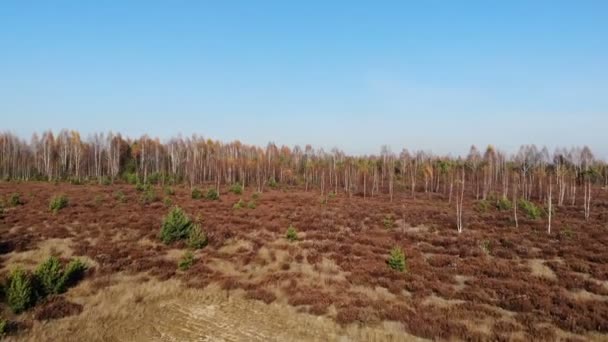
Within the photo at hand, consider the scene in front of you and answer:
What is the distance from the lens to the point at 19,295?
10328 millimetres

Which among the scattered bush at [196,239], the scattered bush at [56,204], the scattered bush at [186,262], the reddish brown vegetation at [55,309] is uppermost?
the scattered bush at [56,204]

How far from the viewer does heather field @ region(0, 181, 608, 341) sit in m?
10.0

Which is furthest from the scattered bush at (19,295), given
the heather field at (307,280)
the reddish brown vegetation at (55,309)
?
the reddish brown vegetation at (55,309)

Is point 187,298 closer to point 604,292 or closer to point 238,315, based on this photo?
point 238,315

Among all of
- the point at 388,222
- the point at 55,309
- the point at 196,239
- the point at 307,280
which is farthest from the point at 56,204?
the point at 388,222

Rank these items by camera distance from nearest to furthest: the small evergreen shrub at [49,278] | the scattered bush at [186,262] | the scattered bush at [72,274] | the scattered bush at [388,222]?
the small evergreen shrub at [49,278]
the scattered bush at [72,274]
the scattered bush at [186,262]
the scattered bush at [388,222]

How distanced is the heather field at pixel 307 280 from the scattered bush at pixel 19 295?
0.24 meters

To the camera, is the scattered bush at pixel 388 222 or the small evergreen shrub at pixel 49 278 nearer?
the small evergreen shrub at pixel 49 278

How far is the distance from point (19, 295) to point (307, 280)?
29.6 ft

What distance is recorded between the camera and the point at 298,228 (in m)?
23.4

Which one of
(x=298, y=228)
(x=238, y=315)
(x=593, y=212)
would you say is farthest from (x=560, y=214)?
(x=238, y=315)

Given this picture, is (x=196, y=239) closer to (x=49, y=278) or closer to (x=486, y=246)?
(x=49, y=278)

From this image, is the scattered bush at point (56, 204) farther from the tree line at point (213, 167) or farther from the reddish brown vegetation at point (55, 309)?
the tree line at point (213, 167)

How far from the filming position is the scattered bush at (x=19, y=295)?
10266 mm
